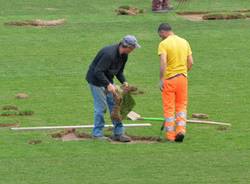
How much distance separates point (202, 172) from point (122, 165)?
1446mm

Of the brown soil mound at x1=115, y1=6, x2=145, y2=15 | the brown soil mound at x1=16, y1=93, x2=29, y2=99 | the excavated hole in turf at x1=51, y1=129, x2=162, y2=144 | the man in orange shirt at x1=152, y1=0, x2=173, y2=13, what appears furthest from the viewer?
the man in orange shirt at x1=152, y1=0, x2=173, y2=13

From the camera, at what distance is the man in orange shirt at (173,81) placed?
18703mm

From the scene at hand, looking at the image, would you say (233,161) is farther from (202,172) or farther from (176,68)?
(176,68)

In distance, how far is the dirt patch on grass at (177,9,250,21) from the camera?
33250 millimetres

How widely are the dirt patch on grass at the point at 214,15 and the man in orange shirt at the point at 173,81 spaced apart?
573 inches

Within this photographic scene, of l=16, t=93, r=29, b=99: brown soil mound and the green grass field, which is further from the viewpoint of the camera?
l=16, t=93, r=29, b=99: brown soil mound

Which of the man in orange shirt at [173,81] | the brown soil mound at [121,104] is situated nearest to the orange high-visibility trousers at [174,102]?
the man in orange shirt at [173,81]

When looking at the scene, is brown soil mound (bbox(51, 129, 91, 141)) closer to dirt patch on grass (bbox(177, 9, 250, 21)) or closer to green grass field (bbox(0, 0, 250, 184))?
green grass field (bbox(0, 0, 250, 184))

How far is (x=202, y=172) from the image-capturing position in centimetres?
1673

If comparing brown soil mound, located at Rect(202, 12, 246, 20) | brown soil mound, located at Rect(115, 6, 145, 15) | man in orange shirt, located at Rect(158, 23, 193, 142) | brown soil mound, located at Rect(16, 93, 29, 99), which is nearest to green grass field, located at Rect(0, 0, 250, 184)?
brown soil mound, located at Rect(16, 93, 29, 99)

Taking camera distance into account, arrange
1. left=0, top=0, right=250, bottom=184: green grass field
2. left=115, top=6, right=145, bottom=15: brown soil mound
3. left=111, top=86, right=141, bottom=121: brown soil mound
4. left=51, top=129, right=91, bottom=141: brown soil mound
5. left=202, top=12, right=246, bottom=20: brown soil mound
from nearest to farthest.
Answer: left=0, top=0, right=250, bottom=184: green grass field → left=111, top=86, right=141, bottom=121: brown soil mound → left=51, top=129, right=91, bottom=141: brown soil mound → left=202, top=12, right=246, bottom=20: brown soil mound → left=115, top=6, right=145, bottom=15: brown soil mound

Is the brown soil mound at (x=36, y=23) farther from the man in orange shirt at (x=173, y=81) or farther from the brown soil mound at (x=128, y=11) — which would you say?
the man in orange shirt at (x=173, y=81)

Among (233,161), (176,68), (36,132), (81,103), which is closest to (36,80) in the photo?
(81,103)

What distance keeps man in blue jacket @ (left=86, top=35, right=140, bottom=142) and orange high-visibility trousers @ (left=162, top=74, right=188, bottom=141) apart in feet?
2.75
